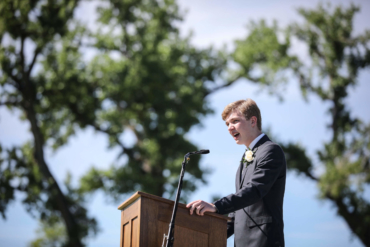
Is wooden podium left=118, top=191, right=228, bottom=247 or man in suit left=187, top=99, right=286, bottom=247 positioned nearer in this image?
wooden podium left=118, top=191, right=228, bottom=247

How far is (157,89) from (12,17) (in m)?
5.24

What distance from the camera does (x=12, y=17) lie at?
14.7 meters

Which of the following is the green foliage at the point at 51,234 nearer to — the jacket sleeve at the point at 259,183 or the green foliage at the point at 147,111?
the green foliage at the point at 147,111

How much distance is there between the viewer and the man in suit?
293 cm

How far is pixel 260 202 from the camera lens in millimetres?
3057

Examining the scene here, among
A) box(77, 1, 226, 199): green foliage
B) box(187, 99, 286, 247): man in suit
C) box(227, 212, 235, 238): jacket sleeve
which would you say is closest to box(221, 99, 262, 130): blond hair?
box(187, 99, 286, 247): man in suit

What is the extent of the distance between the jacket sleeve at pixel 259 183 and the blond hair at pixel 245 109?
0.30 m

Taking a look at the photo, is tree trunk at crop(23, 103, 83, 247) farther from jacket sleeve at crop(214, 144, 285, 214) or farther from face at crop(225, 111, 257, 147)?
jacket sleeve at crop(214, 144, 285, 214)

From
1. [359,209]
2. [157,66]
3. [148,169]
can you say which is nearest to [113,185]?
[148,169]

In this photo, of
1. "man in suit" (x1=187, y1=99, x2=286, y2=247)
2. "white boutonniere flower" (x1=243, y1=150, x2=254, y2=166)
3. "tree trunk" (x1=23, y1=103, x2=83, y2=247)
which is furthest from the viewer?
"tree trunk" (x1=23, y1=103, x2=83, y2=247)

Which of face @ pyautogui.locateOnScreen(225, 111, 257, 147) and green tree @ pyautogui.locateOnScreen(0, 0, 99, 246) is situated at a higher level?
green tree @ pyautogui.locateOnScreen(0, 0, 99, 246)

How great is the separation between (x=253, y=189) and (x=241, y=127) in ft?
1.81

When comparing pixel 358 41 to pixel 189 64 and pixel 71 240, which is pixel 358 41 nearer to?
pixel 189 64

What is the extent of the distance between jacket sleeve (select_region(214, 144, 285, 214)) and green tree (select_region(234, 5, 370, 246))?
13662 mm
